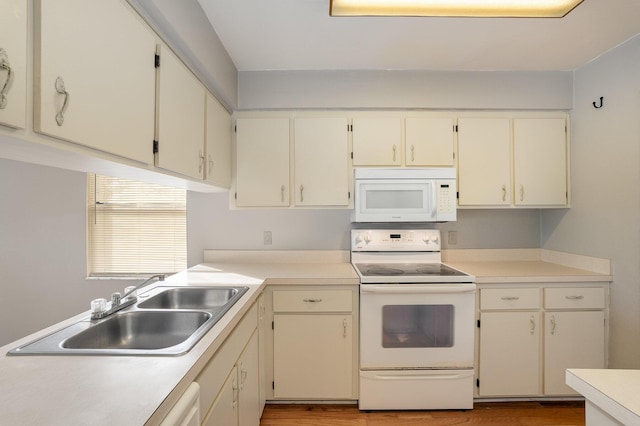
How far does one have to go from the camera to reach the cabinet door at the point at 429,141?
2363mm

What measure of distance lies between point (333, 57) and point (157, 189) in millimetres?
1846

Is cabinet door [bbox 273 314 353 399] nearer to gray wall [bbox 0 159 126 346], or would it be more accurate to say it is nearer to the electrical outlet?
the electrical outlet

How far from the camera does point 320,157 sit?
2352mm

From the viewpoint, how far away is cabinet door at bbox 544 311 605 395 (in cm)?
208

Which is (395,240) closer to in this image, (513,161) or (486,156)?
(486,156)

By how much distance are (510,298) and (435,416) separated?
939mm

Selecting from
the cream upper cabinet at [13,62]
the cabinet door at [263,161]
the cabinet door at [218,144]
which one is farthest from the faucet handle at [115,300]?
the cabinet door at [263,161]

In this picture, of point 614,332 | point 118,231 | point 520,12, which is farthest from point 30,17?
point 614,332

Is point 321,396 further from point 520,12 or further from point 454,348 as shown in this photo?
point 520,12

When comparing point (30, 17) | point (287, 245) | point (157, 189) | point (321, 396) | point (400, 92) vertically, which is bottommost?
point (321, 396)

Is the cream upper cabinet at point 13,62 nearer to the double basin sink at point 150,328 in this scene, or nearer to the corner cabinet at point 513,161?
the double basin sink at point 150,328

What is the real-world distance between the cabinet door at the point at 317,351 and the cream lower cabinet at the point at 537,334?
3.07 feet

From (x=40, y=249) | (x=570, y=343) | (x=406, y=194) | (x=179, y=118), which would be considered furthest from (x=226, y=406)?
(x=40, y=249)

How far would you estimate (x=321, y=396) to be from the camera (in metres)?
2.06
